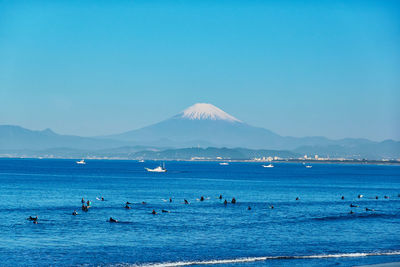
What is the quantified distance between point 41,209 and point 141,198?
2398 cm

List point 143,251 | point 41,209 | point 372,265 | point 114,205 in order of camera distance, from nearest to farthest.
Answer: point 372,265 < point 143,251 < point 41,209 < point 114,205

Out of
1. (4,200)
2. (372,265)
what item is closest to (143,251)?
(372,265)

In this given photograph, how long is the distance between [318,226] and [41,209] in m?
37.4

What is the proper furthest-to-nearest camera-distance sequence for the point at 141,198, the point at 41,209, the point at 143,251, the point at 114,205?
1. the point at 141,198
2. the point at 114,205
3. the point at 41,209
4. the point at 143,251

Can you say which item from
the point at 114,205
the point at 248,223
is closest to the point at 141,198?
the point at 114,205

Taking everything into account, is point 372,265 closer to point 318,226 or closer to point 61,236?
point 318,226

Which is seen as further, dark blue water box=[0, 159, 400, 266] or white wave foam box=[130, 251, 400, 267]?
dark blue water box=[0, 159, 400, 266]

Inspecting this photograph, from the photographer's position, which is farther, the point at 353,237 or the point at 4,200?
the point at 4,200

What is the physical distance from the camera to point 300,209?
79.5 m

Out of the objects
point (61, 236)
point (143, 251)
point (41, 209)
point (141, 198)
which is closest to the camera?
point (143, 251)

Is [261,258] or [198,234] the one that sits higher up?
[198,234]

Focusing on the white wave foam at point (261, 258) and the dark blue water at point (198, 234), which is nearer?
the white wave foam at point (261, 258)

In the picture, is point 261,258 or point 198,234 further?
point 198,234

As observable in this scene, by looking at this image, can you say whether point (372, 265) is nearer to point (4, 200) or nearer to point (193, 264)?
point (193, 264)
